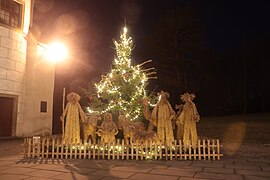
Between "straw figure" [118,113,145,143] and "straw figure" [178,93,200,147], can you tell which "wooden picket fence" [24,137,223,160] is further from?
"straw figure" [118,113,145,143]

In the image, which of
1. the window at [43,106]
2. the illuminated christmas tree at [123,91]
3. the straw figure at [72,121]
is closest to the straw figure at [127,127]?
the straw figure at [72,121]

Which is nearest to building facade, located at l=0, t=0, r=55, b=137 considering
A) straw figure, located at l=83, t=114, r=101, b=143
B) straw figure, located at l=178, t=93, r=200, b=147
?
straw figure, located at l=83, t=114, r=101, b=143

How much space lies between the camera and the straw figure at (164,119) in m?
9.98

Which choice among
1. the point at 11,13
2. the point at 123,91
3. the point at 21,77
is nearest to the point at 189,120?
the point at 123,91

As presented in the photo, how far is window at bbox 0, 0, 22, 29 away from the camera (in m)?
16.3

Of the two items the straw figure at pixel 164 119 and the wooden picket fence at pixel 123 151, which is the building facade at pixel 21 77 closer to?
the wooden picket fence at pixel 123 151

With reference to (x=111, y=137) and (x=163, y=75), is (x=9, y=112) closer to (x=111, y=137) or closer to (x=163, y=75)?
(x=111, y=137)

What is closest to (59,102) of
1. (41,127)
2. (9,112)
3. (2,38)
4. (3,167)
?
(41,127)

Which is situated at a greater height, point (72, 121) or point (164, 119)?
point (164, 119)

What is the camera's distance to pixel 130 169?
291 inches

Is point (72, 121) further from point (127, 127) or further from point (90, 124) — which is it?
point (127, 127)

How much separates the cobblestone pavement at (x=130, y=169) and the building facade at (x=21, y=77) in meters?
8.39

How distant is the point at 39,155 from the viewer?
9398 millimetres

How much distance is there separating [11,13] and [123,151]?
12.9 metres
